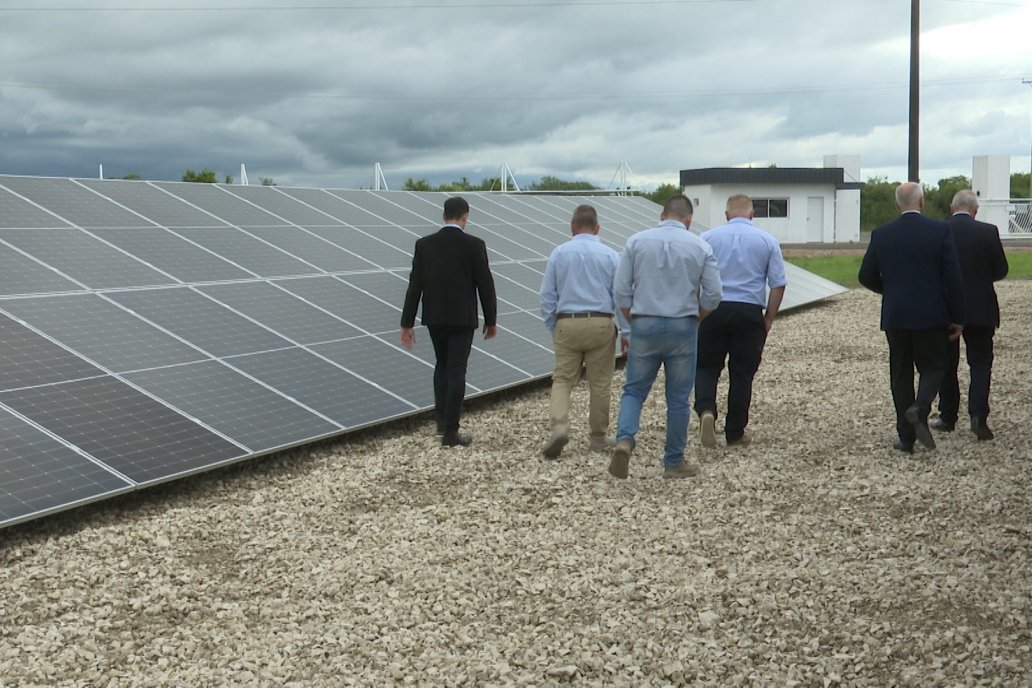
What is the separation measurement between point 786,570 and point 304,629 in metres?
2.61

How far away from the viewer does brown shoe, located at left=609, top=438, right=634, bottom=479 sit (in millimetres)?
7676

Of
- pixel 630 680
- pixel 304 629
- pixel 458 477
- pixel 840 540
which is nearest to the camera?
pixel 630 680

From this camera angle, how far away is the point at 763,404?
426 inches

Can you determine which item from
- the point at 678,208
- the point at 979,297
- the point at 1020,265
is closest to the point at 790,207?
the point at 1020,265

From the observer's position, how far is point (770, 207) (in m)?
54.6

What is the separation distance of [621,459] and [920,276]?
9.21 ft

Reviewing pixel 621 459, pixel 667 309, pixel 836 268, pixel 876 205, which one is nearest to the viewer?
pixel 667 309

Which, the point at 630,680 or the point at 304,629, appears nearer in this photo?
the point at 630,680

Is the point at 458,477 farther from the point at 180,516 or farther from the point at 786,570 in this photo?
the point at 786,570

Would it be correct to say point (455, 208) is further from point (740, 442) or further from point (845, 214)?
point (845, 214)

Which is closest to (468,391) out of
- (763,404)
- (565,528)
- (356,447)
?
(356,447)

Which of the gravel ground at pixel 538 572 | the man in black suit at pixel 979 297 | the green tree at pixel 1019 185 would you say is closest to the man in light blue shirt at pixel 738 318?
the gravel ground at pixel 538 572

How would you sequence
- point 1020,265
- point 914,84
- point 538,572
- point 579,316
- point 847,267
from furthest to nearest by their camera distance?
point 1020,265
point 847,267
point 914,84
point 579,316
point 538,572

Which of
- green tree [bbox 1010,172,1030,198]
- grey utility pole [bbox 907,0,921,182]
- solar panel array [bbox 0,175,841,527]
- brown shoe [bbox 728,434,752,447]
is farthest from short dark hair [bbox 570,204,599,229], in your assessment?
green tree [bbox 1010,172,1030,198]
